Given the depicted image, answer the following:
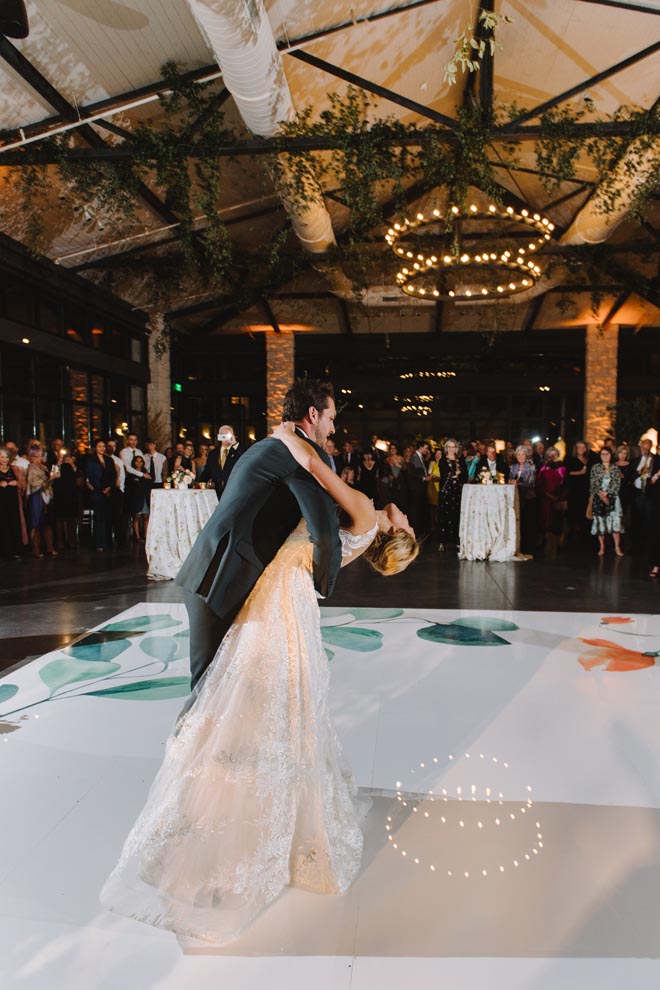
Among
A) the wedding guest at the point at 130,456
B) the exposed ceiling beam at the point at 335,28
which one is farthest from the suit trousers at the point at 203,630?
the wedding guest at the point at 130,456

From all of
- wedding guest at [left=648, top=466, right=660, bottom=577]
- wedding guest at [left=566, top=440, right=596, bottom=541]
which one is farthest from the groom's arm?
→ wedding guest at [left=566, top=440, right=596, bottom=541]

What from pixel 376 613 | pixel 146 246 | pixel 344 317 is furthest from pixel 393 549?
pixel 344 317

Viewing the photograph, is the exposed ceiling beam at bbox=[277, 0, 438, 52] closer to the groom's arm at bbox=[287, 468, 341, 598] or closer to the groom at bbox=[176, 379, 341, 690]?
the groom at bbox=[176, 379, 341, 690]

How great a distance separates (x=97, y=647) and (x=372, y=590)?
2.57 m

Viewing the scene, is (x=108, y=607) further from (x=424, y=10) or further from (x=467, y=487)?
(x=424, y=10)

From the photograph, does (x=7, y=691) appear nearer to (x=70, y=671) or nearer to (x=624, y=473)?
(x=70, y=671)

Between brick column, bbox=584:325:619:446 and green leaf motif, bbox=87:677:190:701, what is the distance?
1354 centimetres

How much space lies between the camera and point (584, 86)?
21.6 feet

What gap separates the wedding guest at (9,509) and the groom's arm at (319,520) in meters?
6.76

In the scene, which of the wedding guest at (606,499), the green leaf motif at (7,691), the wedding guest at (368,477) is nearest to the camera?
the green leaf motif at (7,691)

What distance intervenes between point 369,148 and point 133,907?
6970 mm

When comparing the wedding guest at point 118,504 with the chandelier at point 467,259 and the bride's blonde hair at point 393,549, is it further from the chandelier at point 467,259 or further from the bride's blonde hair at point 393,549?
the bride's blonde hair at point 393,549

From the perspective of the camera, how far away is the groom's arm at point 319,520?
169 cm

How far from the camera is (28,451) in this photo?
26.7 feet
